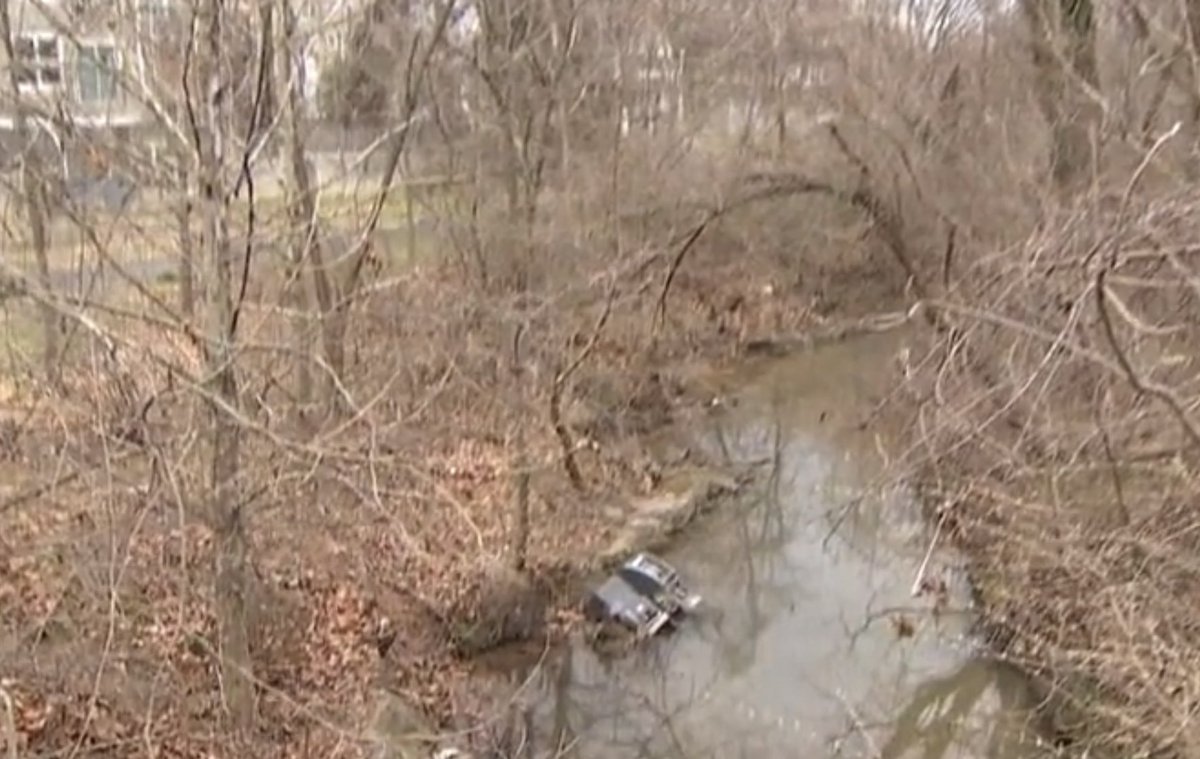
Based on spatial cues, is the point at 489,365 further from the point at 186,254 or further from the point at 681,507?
the point at 186,254

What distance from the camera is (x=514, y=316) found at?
39.2 ft

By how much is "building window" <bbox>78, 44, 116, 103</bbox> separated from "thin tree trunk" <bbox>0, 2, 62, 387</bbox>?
45cm

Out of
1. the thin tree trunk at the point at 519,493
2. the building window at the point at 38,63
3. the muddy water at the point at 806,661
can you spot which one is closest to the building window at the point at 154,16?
the building window at the point at 38,63

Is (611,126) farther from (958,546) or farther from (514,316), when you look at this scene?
(958,546)

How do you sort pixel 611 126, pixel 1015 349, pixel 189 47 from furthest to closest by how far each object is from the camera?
pixel 611 126 → pixel 1015 349 → pixel 189 47

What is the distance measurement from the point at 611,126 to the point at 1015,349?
1048cm

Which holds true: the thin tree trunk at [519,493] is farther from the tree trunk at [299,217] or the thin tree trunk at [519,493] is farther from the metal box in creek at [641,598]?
the tree trunk at [299,217]

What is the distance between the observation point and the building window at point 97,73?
7.54 m

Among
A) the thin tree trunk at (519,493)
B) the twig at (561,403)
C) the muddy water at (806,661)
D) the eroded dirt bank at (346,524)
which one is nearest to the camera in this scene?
the eroded dirt bank at (346,524)

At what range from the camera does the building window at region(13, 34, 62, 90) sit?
9223mm

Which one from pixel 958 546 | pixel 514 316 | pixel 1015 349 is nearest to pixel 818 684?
pixel 958 546

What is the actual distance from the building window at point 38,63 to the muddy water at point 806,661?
555 centimetres

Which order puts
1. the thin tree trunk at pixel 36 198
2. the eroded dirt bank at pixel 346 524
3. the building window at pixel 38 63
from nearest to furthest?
the eroded dirt bank at pixel 346 524
the thin tree trunk at pixel 36 198
the building window at pixel 38 63

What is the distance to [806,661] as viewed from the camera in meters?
10.9
